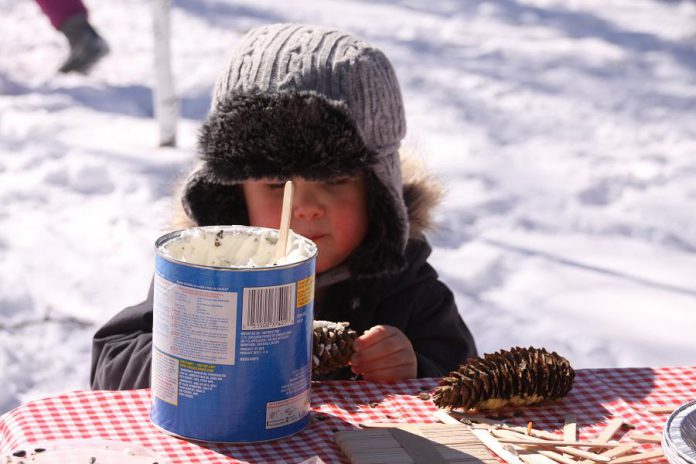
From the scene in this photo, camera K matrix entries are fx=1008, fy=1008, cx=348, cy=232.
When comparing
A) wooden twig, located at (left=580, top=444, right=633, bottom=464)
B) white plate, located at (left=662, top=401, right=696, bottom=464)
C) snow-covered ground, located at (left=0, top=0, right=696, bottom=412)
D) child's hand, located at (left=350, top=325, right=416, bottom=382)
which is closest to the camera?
white plate, located at (left=662, top=401, right=696, bottom=464)

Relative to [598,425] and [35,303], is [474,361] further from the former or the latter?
[35,303]

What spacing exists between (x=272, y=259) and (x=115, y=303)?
2.37m

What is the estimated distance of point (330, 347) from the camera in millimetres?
1485

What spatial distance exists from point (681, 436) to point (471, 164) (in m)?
4.11

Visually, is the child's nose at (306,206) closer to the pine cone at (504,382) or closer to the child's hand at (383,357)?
the child's hand at (383,357)

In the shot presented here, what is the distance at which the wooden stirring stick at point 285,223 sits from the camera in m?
1.20

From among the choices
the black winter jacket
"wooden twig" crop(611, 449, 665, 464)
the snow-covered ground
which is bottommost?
the snow-covered ground

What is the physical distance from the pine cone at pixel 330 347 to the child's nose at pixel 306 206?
18.0 inches

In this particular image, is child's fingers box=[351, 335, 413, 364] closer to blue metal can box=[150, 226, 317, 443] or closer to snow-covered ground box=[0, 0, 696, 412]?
blue metal can box=[150, 226, 317, 443]

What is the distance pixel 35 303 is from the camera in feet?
11.4

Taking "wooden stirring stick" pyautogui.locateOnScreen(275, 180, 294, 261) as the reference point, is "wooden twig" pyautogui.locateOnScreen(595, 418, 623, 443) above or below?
below

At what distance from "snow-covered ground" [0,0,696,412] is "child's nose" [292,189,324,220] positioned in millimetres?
527

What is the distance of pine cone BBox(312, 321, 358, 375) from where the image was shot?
146 cm

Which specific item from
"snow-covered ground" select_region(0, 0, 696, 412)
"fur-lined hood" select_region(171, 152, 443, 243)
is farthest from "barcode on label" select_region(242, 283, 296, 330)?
"snow-covered ground" select_region(0, 0, 696, 412)
